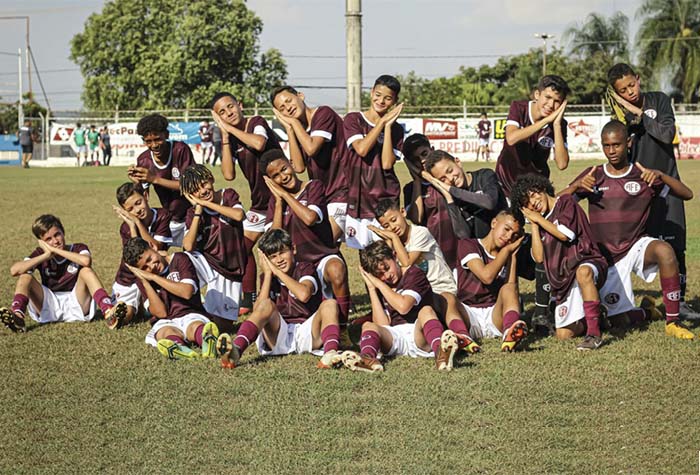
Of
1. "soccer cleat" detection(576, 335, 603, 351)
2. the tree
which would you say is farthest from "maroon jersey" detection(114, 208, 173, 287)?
the tree

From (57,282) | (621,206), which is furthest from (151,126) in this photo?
(621,206)

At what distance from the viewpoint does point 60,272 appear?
8.50 m

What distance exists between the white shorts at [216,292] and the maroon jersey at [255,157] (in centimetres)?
90

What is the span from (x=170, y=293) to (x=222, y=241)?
858 millimetres

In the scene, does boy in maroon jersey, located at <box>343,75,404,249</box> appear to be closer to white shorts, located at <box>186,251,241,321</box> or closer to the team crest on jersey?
white shorts, located at <box>186,251,241,321</box>

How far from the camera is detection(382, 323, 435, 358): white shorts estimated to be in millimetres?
6688

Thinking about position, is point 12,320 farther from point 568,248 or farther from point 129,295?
point 568,248

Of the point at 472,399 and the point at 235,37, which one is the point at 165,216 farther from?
the point at 235,37

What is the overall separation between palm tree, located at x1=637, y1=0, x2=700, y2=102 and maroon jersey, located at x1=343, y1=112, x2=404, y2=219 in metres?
50.0

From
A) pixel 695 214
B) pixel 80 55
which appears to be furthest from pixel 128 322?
pixel 80 55

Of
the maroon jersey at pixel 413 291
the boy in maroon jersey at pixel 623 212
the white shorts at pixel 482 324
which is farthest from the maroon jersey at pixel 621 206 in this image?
the maroon jersey at pixel 413 291

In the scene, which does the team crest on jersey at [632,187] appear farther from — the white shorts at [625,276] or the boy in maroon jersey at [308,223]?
the boy in maroon jersey at [308,223]

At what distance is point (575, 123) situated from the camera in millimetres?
37750

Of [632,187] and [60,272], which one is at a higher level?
[632,187]
